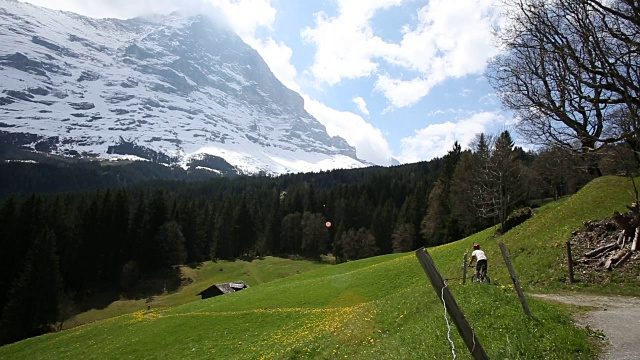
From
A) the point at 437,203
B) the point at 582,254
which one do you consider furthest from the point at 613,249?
the point at 437,203

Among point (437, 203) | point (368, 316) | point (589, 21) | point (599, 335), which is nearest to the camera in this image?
point (589, 21)

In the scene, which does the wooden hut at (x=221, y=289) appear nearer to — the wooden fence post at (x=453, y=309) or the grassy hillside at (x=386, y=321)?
the grassy hillside at (x=386, y=321)

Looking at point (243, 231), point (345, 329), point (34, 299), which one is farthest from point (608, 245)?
point (243, 231)

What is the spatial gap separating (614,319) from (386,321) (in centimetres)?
893

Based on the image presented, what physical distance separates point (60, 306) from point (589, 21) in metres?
78.8

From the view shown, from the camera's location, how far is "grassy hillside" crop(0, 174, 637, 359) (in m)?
12.8

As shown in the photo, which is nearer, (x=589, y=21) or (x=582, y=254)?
(x=589, y=21)

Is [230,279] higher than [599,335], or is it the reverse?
[599,335]

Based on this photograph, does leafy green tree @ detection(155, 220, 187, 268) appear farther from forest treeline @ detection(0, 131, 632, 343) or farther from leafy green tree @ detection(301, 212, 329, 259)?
leafy green tree @ detection(301, 212, 329, 259)

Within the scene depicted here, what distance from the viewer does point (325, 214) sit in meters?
144

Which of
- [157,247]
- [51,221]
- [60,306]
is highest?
[51,221]

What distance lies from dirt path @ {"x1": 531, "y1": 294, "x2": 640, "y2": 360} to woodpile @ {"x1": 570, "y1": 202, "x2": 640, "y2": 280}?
4248 mm

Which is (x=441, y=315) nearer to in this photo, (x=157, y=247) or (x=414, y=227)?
(x=414, y=227)

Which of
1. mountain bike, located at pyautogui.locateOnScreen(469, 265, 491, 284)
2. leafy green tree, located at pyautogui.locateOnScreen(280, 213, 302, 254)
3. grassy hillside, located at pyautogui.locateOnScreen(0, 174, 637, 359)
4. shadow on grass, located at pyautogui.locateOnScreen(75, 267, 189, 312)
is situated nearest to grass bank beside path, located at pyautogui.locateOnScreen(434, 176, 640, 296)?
grassy hillside, located at pyautogui.locateOnScreen(0, 174, 637, 359)
